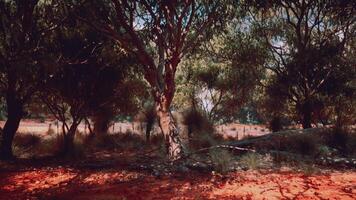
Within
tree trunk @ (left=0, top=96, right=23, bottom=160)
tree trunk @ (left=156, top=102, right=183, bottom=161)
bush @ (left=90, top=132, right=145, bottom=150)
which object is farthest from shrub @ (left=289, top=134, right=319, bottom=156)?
tree trunk @ (left=0, top=96, right=23, bottom=160)

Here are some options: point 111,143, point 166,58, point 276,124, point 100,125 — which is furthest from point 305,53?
point 100,125

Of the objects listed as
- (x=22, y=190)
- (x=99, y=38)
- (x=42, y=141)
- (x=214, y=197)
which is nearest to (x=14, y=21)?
(x=99, y=38)

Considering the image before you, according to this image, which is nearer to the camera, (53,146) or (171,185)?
(171,185)

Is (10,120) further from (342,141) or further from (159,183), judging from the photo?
(342,141)

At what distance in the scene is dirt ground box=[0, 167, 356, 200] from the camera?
8.32 metres

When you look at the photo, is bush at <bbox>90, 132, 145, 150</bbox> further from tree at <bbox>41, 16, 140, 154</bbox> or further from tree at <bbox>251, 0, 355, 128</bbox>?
tree at <bbox>251, 0, 355, 128</bbox>

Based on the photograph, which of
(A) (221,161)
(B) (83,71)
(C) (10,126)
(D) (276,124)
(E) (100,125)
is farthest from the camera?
(D) (276,124)

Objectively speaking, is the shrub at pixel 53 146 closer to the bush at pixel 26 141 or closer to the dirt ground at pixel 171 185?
the bush at pixel 26 141

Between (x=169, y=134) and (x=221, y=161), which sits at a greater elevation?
(x=169, y=134)

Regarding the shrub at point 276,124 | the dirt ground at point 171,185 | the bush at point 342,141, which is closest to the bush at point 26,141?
the dirt ground at point 171,185

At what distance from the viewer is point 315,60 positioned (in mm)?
19484

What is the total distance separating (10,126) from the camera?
1245cm

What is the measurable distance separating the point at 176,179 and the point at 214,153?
8.56 feet

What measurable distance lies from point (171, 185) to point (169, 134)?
3.07 m
